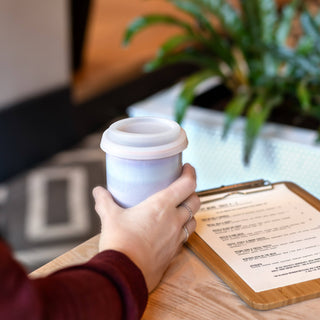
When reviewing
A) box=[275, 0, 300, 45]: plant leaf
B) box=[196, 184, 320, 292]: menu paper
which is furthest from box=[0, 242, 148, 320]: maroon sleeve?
box=[275, 0, 300, 45]: plant leaf

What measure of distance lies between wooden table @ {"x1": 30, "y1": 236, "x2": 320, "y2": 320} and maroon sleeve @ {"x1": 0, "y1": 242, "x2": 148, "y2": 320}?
1.3 inches

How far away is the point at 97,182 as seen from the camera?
1856 millimetres

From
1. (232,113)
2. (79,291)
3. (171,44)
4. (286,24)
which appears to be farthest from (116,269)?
(286,24)

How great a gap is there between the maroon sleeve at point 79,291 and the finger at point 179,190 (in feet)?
0.26

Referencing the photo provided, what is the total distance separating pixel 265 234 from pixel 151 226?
6.1 inches

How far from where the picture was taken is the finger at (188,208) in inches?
20.4

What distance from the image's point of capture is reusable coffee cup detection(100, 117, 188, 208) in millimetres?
482

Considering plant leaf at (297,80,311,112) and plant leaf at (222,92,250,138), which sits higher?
plant leaf at (297,80,311,112)

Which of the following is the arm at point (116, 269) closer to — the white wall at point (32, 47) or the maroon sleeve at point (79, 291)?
the maroon sleeve at point (79, 291)

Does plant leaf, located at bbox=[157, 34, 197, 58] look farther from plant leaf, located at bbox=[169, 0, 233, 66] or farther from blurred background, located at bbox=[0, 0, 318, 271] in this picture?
blurred background, located at bbox=[0, 0, 318, 271]

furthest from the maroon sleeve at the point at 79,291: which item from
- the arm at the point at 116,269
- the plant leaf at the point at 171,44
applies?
the plant leaf at the point at 171,44

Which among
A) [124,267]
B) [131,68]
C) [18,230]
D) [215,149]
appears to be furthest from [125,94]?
[124,267]

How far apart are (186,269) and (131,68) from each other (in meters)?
2.16

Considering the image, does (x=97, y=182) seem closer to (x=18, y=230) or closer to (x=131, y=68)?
(x=18, y=230)
